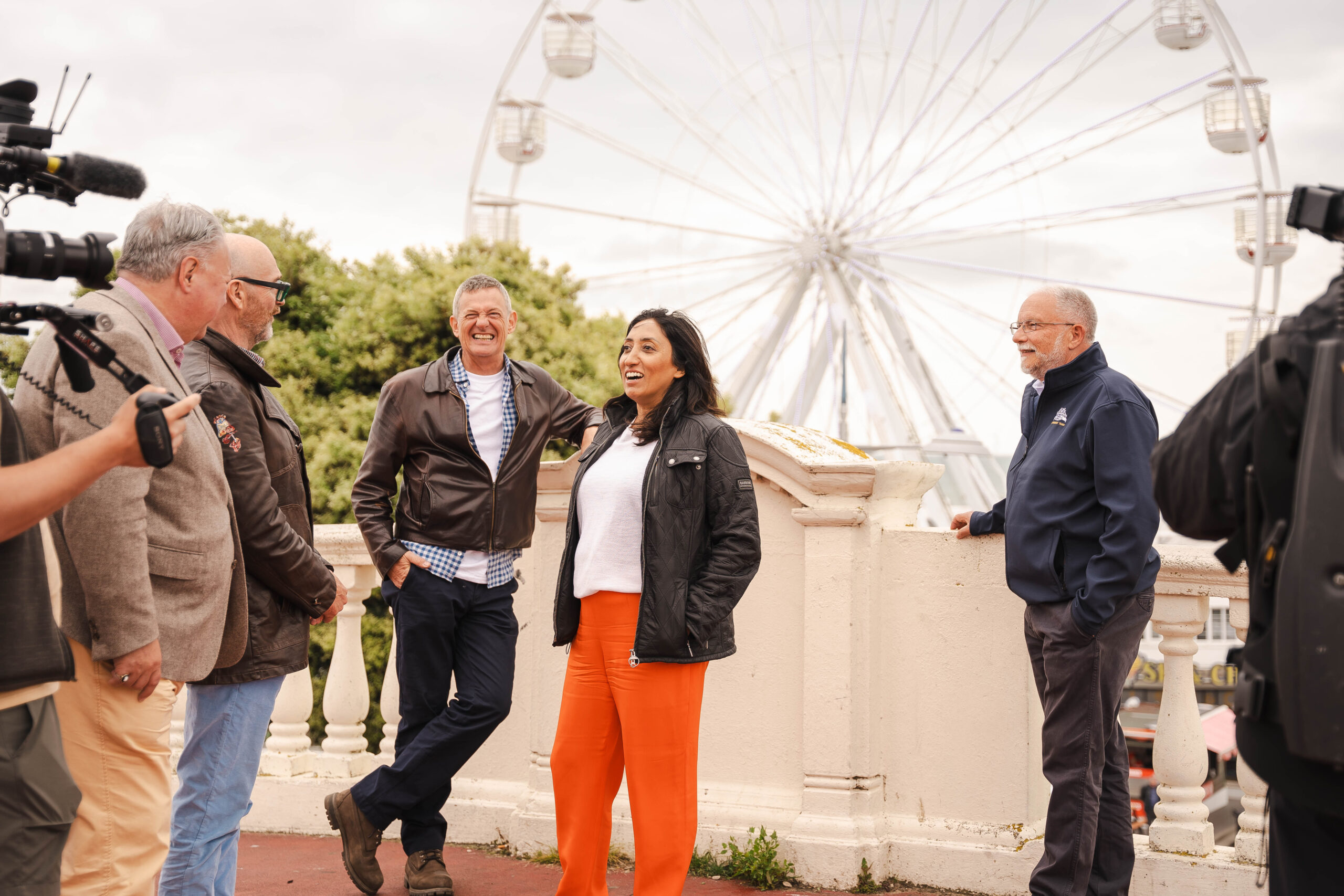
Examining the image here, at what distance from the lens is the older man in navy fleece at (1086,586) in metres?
3.11

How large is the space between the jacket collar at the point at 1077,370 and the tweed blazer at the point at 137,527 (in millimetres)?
2224

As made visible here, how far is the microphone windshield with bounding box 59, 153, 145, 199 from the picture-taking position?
212cm

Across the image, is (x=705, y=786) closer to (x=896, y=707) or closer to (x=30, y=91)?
(x=896, y=707)

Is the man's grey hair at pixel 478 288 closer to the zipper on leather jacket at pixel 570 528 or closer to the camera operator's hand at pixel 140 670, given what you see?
the zipper on leather jacket at pixel 570 528

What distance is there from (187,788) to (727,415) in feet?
5.90

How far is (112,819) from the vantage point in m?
2.29

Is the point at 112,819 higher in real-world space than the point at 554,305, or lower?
lower

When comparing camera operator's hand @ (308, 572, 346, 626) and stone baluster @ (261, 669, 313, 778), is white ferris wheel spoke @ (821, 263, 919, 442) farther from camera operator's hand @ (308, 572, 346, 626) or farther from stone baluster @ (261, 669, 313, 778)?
camera operator's hand @ (308, 572, 346, 626)

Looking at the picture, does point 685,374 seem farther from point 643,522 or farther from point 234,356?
point 234,356

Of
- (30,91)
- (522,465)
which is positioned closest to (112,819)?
(30,91)

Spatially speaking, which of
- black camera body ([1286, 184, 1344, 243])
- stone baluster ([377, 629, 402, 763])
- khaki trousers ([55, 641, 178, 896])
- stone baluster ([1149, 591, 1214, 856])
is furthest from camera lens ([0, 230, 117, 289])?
stone baluster ([1149, 591, 1214, 856])

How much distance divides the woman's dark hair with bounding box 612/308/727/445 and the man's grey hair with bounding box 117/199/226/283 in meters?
1.20

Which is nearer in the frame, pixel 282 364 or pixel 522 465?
pixel 522 465

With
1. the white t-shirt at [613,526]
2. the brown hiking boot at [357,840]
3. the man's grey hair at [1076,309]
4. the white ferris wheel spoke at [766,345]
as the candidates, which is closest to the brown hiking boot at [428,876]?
the brown hiking boot at [357,840]
